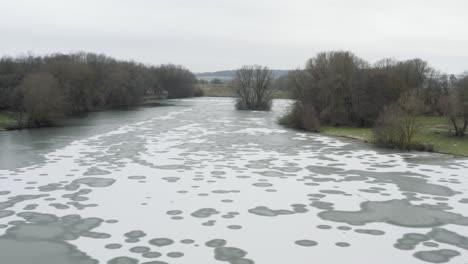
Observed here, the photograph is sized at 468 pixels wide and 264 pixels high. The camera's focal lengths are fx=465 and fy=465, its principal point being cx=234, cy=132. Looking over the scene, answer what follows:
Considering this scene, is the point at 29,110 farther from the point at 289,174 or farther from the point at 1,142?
the point at 289,174

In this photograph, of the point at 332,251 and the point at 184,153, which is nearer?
the point at 332,251

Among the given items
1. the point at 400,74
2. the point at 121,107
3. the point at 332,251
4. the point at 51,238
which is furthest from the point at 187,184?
the point at 121,107

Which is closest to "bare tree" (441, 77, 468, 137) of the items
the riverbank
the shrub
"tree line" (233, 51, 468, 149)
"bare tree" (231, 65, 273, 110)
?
"tree line" (233, 51, 468, 149)

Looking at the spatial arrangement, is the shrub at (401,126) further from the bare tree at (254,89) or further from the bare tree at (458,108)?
the bare tree at (254,89)

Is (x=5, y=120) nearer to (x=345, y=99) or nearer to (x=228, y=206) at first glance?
(x=345, y=99)

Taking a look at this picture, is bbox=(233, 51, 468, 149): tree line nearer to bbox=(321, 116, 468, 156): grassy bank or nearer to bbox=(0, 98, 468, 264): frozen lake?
bbox=(321, 116, 468, 156): grassy bank

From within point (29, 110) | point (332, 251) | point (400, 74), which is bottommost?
point (332, 251)
